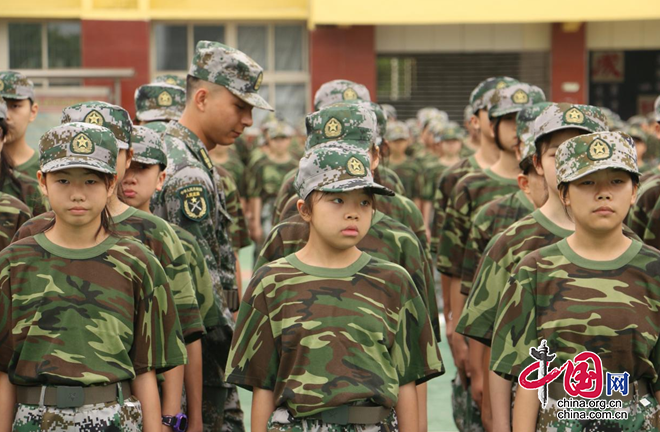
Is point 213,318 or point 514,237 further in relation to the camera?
point 213,318

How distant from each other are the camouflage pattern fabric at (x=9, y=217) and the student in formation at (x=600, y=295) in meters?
2.37

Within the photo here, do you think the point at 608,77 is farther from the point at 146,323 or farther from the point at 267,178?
the point at 146,323

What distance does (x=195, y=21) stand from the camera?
27422 mm

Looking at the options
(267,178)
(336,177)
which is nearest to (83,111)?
(336,177)

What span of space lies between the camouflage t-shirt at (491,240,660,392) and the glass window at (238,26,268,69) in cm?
2392

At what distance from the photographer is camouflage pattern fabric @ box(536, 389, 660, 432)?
13.3ft

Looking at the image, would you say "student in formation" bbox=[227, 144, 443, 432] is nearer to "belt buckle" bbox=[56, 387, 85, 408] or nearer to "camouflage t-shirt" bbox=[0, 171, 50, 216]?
"belt buckle" bbox=[56, 387, 85, 408]

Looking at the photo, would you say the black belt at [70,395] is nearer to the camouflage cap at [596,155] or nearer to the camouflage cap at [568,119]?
the camouflage cap at [596,155]

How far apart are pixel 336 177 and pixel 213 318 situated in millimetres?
1398

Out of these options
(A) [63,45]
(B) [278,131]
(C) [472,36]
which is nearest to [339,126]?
(B) [278,131]

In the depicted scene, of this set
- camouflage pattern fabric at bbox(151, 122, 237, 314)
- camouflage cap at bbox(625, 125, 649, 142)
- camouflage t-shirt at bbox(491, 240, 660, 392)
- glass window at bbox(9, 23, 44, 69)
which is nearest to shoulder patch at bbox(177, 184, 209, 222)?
camouflage pattern fabric at bbox(151, 122, 237, 314)

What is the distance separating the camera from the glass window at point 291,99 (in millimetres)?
28188

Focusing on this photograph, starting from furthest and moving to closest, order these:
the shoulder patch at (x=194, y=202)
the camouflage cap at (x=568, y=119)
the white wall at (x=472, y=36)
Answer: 1. the white wall at (x=472, y=36)
2. the shoulder patch at (x=194, y=202)
3. the camouflage cap at (x=568, y=119)

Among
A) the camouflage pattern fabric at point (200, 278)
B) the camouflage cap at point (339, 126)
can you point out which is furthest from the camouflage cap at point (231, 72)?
the camouflage pattern fabric at point (200, 278)
